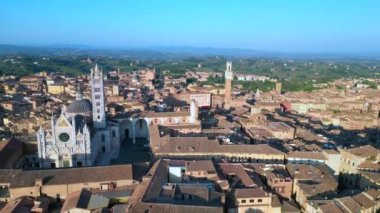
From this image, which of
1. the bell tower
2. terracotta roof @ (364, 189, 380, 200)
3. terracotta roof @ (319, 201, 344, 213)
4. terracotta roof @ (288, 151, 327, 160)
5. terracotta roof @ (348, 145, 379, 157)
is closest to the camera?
terracotta roof @ (319, 201, 344, 213)


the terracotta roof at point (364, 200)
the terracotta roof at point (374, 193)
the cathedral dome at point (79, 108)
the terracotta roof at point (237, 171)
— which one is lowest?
the terracotta roof at point (364, 200)

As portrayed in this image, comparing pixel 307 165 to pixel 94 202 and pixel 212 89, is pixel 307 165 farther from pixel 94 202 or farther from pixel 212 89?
pixel 212 89

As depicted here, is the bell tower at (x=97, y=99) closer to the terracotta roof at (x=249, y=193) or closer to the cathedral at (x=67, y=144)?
the cathedral at (x=67, y=144)

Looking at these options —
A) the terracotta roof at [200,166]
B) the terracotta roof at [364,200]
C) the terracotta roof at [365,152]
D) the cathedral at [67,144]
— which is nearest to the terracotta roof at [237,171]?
the terracotta roof at [200,166]

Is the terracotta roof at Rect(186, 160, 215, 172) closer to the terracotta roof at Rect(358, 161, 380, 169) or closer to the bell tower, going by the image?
the terracotta roof at Rect(358, 161, 380, 169)

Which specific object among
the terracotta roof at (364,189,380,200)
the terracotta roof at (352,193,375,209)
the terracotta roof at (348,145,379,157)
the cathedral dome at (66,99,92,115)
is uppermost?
the cathedral dome at (66,99,92,115)

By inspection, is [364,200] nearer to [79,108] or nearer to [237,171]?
[237,171]

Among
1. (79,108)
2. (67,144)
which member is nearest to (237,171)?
(67,144)

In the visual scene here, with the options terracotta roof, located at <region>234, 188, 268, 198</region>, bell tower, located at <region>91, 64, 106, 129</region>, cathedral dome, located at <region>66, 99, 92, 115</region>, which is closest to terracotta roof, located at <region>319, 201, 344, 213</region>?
terracotta roof, located at <region>234, 188, 268, 198</region>

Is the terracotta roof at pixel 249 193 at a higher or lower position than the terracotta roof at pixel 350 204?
higher
